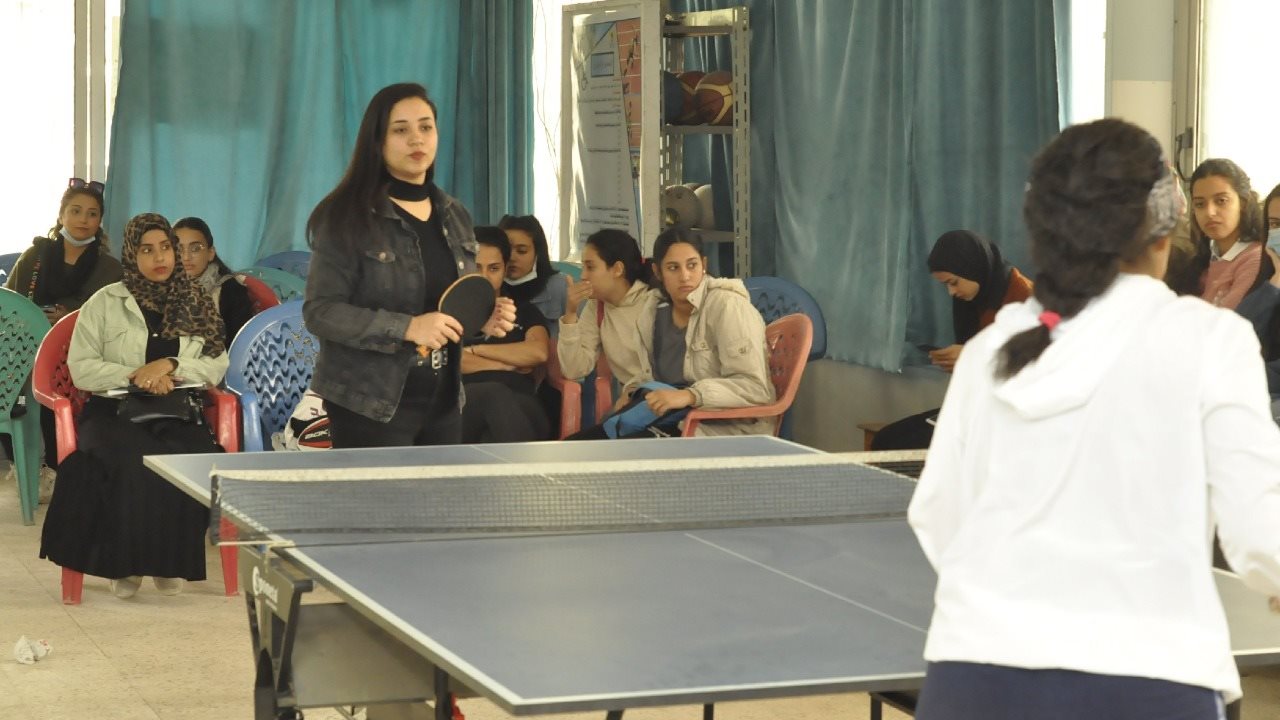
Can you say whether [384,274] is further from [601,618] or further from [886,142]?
[886,142]

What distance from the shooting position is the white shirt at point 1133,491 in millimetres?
1834

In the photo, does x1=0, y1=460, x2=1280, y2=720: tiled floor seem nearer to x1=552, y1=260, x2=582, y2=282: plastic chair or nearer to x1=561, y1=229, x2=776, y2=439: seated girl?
x1=561, y1=229, x2=776, y2=439: seated girl

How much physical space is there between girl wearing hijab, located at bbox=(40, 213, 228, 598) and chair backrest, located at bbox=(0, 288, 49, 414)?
116 centimetres

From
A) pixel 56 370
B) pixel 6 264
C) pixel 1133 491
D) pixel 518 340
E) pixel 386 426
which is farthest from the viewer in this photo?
pixel 6 264

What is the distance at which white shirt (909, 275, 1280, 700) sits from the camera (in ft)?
6.02

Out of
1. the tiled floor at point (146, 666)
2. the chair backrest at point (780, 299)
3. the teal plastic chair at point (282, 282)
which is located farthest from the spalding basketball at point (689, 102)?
the tiled floor at point (146, 666)

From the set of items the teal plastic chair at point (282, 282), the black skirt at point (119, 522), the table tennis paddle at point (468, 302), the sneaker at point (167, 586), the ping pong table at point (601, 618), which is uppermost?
the table tennis paddle at point (468, 302)

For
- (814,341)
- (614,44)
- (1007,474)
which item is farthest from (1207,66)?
(1007,474)

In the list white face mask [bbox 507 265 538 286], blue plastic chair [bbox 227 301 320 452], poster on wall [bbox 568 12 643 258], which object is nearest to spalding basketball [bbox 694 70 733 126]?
poster on wall [bbox 568 12 643 258]

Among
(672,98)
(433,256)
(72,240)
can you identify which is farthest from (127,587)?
(672,98)

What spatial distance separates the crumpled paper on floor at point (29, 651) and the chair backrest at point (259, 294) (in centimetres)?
269

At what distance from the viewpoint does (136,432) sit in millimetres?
5875

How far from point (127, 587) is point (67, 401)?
2.46 feet

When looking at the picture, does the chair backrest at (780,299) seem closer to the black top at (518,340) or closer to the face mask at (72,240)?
the black top at (518,340)
